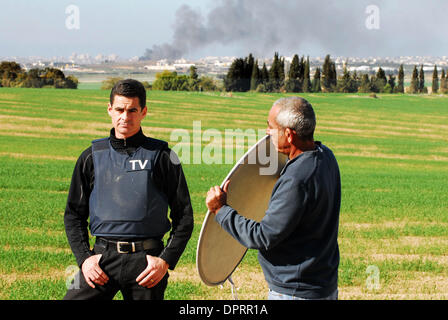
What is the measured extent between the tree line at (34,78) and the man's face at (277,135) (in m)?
82.1

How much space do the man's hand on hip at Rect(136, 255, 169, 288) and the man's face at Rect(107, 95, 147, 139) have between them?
87cm

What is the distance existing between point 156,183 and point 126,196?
222 millimetres

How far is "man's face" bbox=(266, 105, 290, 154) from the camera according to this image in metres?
3.45

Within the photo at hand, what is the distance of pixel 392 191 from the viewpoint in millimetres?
16812

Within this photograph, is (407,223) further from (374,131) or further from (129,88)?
(374,131)

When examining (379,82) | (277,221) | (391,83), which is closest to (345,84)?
(379,82)

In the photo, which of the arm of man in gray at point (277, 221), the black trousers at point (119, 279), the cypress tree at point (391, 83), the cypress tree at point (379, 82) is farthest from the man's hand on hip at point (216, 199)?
the cypress tree at point (391, 83)

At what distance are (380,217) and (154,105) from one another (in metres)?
47.4

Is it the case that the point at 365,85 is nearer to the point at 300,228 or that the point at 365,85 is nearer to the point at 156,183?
the point at 156,183

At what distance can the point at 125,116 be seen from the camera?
389cm

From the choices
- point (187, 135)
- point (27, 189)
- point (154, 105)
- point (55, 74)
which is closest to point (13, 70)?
point (55, 74)

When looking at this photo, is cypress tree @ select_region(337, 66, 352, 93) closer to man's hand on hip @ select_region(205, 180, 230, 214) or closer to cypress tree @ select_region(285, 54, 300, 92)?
cypress tree @ select_region(285, 54, 300, 92)

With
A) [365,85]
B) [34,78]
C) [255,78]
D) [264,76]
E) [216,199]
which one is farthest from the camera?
[365,85]

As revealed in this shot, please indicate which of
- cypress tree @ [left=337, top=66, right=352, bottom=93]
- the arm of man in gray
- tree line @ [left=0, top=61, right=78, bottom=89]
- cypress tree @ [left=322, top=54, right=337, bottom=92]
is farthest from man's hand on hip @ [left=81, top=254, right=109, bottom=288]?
cypress tree @ [left=337, top=66, right=352, bottom=93]
